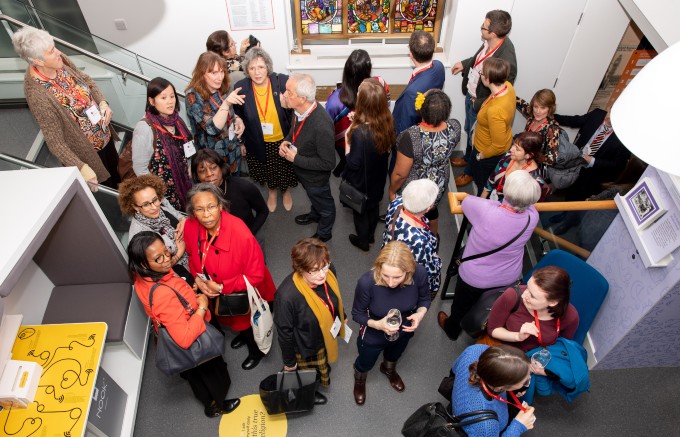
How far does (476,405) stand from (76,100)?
11.8 feet

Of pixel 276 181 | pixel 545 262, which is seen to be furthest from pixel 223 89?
pixel 545 262

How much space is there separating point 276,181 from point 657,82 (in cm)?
394

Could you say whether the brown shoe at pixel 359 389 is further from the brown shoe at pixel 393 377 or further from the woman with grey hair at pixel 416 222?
the woman with grey hair at pixel 416 222

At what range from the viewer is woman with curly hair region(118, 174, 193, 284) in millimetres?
2846

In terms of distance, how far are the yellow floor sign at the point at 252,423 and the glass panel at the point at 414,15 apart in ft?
15.5

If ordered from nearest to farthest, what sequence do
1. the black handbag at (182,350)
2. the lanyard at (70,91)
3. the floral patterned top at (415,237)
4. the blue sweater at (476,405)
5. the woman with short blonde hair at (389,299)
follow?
the blue sweater at (476,405)
the woman with short blonde hair at (389,299)
the black handbag at (182,350)
the floral patterned top at (415,237)
the lanyard at (70,91)

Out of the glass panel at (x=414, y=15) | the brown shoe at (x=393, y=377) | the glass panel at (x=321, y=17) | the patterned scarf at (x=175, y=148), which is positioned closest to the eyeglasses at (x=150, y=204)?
the patterned scarf at (x=175, y=148)

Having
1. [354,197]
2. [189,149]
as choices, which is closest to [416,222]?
[354,197]

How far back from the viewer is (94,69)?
4.54m

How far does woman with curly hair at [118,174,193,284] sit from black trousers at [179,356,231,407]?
0.62 metres

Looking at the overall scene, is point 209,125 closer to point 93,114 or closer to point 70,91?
point 93,114

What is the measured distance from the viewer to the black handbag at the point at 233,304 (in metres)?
3.04

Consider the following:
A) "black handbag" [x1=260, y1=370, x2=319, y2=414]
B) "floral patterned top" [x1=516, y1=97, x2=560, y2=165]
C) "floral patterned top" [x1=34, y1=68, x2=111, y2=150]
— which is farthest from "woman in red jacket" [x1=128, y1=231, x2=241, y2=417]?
"floral patterned top" [x1=516, y1=97, x2=560, y2=165]

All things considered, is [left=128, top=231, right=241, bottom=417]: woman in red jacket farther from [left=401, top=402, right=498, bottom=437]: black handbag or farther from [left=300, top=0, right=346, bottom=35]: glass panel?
[left=300, top=0, right=346, bottom=35]: glass panel
